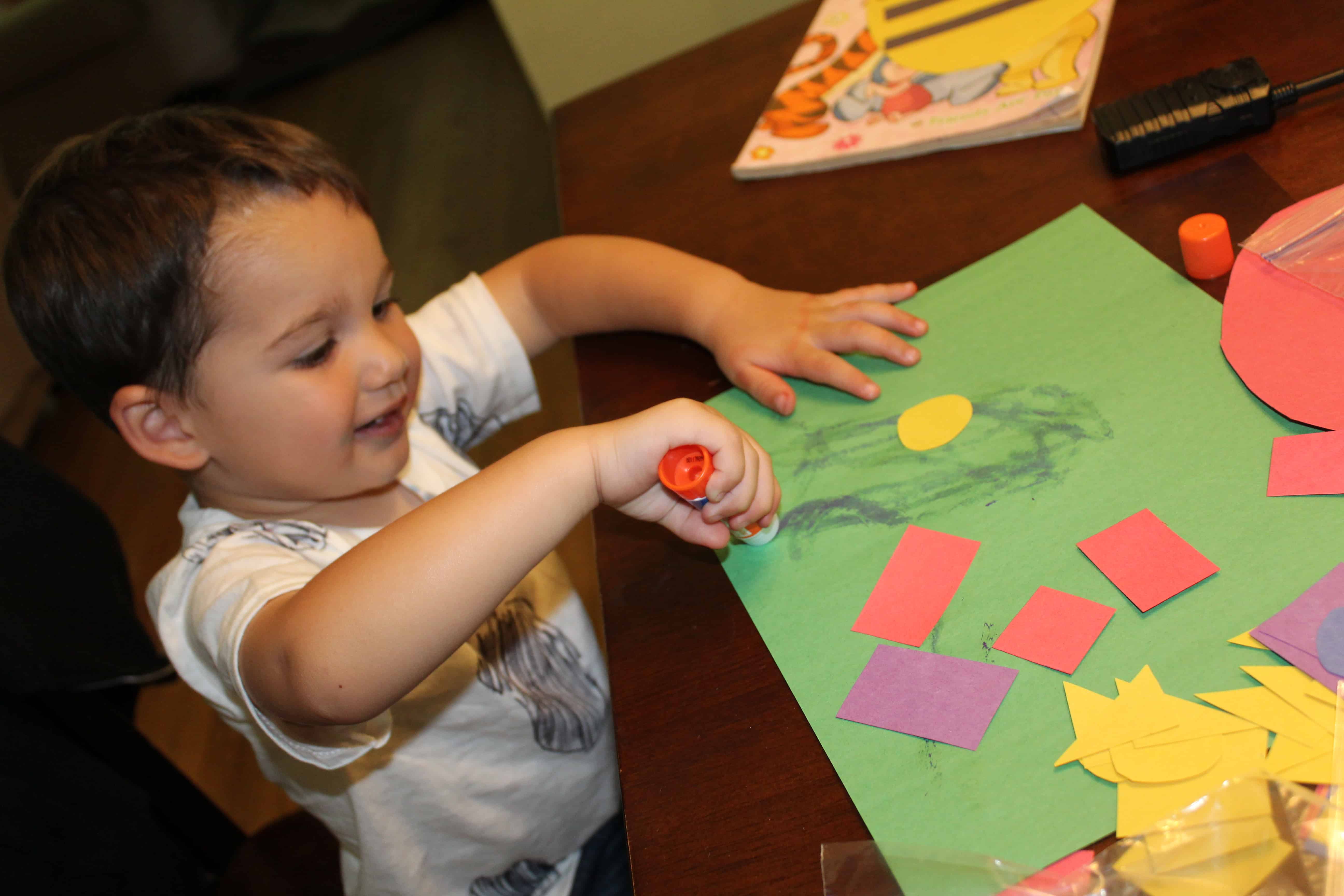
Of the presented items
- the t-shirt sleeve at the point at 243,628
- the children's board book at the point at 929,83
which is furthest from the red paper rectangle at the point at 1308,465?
the t-shirt sleeve at the point at 243,628

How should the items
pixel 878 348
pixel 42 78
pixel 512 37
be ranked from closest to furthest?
pixel 878 348 → pixel 512 37 → pixel 42 78

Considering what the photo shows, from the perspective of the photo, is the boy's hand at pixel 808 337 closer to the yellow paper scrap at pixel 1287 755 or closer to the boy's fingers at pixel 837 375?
the boy's fingers at pixel 837 375

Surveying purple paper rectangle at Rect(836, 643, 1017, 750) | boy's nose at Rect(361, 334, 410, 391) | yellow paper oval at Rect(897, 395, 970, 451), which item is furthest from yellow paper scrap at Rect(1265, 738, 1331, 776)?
boy's nose at Rect(361, 334, 410, 391)

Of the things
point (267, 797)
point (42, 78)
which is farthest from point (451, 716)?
point (42, 78)

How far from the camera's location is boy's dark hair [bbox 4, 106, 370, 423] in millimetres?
658

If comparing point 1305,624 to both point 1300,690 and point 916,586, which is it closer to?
point 1300,690

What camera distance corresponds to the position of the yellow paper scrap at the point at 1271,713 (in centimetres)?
39

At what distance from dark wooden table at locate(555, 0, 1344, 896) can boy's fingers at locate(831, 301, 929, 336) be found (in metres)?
0.02

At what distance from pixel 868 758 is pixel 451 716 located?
1.32ft

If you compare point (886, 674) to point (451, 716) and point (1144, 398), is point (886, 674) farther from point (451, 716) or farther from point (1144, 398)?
point (451, 716)

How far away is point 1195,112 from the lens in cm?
67

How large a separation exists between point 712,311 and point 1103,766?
0.43 metres

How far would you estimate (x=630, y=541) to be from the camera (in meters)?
0.63

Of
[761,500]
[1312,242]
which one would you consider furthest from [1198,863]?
[1312,242]
